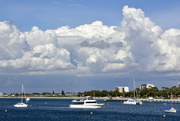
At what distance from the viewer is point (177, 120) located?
133 metres

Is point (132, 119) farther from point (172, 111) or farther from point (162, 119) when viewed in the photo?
point (172, 111)

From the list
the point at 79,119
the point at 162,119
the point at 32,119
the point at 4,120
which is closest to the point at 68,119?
the point at 79,119

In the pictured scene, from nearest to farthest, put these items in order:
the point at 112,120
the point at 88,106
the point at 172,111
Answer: the point at 112,120 → the point at 172,111 → the point at 88,106

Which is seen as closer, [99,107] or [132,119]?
[132,119]

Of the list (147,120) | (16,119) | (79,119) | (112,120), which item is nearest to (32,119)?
(16,119)

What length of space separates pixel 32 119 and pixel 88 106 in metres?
62.0

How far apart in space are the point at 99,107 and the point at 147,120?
67.4 metres

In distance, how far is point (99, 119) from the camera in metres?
135

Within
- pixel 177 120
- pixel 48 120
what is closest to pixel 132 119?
pixel 177 120

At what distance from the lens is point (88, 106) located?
7682 inches

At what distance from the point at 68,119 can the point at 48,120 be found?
7837mm

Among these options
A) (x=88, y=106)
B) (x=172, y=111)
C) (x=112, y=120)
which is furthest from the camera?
(x=88, y=106)

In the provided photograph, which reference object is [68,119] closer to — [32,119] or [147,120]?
[32,119]

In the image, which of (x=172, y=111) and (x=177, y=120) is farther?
(x=172, y=111)
